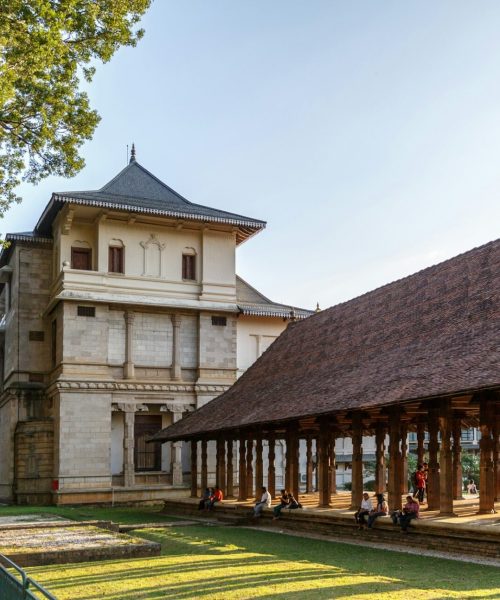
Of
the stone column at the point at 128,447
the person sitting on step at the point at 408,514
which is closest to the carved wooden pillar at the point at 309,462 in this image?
the stone column at the point at 128,447

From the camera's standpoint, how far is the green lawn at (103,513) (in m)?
26.3

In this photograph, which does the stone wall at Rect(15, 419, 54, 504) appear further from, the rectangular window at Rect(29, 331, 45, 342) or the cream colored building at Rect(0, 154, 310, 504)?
the rectangular window at Rect(29, 331, 45, 342)

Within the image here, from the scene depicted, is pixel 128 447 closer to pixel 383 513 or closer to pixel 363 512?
pixel 363 512

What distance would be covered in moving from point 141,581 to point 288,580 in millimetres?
2298

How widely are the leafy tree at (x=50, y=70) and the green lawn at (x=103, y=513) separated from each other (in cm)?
1147

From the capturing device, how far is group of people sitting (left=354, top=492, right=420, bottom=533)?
17109mm

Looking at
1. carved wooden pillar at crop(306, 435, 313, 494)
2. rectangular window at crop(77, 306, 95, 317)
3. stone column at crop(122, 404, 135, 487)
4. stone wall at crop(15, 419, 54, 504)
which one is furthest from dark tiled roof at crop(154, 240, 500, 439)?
rectangular window at crop(77, 306, 95, 317)

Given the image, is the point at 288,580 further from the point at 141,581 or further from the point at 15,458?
the point at 15,458

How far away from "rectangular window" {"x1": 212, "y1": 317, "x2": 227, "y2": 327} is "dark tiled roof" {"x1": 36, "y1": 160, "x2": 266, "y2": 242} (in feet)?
13.8

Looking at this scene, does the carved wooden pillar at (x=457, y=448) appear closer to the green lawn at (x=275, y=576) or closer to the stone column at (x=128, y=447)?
the green lawn at (x=275, y=576)

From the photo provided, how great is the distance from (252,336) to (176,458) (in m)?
6.97

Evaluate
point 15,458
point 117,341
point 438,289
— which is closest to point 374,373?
point 438,289

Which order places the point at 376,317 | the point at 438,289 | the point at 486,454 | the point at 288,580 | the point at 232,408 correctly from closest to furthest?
the point at 288,580 → the point at 486,454 → the point at 438,289 → the point at 376,317 → the point at 232,408

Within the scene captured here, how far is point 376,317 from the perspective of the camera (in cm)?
2459
